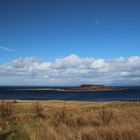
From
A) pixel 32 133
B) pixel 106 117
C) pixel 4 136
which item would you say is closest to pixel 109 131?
pixel 32 133

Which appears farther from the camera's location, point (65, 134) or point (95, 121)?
point (95, 121)

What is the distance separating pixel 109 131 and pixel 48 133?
181 centimetres

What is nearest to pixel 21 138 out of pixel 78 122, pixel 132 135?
pixel 132 135

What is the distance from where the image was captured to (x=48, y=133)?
7836mm

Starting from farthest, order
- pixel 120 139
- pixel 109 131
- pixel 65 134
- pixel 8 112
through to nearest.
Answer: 1. pixel 8 112
2. pixel 65 134
3. pixel 109 131
4. pixel 120 139

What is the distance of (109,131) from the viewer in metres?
7.50

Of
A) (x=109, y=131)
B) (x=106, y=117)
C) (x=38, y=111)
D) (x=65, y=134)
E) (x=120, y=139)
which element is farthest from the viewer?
(x=38, y=111)

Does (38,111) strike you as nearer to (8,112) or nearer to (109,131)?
(8,112)

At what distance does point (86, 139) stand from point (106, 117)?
4.46m

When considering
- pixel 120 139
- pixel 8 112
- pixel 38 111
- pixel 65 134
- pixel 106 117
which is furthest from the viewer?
pixel 38 111

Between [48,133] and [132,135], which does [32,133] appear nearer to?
[48,133]

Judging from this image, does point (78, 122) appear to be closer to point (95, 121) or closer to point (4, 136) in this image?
point (95, 121)

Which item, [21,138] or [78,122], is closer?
[21,138]

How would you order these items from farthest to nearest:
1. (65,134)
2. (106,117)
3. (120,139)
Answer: (106,117), (65,134), (120,139)
